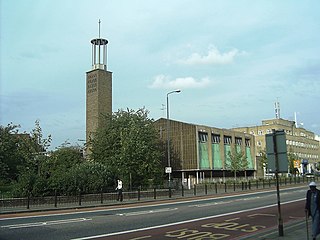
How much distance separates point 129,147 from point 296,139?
94.1m

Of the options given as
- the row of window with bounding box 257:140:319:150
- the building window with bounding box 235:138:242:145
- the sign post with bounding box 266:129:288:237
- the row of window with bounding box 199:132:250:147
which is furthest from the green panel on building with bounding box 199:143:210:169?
the row of window with bounding box 257:140:319:150

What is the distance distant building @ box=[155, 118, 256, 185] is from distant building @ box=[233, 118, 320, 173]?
160ft

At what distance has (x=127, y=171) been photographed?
41.3 m

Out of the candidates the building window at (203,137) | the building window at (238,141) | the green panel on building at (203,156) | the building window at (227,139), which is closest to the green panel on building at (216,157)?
the green panel on building at (203,156)

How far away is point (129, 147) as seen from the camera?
4212 centimetres

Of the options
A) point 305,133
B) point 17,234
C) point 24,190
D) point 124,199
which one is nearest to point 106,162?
point 124,199

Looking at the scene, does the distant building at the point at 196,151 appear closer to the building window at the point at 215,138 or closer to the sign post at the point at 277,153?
the building window at the point at 215,138

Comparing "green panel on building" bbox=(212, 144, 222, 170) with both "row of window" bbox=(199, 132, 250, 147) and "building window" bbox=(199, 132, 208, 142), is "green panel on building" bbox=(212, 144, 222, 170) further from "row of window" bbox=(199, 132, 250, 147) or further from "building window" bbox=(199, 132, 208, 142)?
"building window" bbox=(199, 132, 208, 142)

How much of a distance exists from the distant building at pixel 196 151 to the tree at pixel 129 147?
46.3 ft

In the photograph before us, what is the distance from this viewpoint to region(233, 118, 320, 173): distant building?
120062 millimetres

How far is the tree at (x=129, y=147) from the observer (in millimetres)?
41969

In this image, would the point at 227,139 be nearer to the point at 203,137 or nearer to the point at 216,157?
the point at 216,157

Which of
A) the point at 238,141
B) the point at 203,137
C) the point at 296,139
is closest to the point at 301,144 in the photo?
the point at 296,139

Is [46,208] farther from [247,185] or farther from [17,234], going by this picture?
[247,185]
